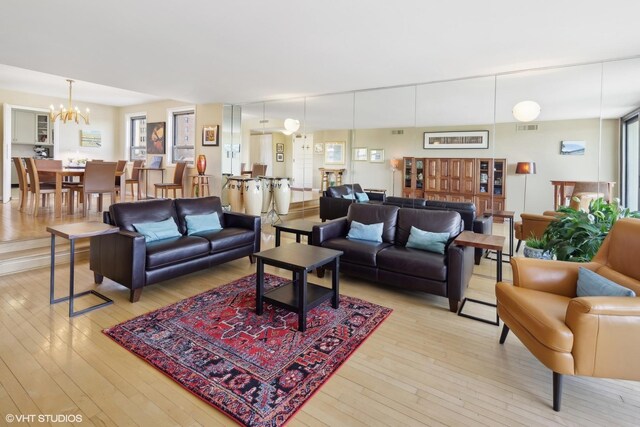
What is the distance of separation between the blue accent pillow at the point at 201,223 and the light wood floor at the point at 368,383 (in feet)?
4.22

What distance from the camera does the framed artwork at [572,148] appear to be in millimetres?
4461

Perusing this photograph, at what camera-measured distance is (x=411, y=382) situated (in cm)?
206

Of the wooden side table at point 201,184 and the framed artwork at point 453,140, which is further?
the wooden side table at point 201,184

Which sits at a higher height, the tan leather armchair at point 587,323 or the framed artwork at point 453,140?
the framed artwork at point 453,140

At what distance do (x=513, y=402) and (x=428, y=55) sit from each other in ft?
11.7

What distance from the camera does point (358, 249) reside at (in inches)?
142

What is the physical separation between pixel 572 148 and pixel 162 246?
17.4 ft

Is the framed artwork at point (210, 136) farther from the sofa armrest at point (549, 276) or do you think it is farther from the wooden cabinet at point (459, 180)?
the sofa armrest at point (549, 276)

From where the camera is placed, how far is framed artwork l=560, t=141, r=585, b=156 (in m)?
4.46

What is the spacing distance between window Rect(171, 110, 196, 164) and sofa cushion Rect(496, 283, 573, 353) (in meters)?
7.75

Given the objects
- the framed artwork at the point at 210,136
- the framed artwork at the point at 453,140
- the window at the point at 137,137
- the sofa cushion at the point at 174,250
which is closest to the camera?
the sofa cushion at the point at 174,250

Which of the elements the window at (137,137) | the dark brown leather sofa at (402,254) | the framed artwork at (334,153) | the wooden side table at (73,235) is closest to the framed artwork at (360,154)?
the framed artwork at (334,153)

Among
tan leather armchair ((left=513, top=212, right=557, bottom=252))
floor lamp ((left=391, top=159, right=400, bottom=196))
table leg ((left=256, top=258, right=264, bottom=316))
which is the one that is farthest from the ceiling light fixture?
table leg ((left=256, top=258, right=264, bottom=316))

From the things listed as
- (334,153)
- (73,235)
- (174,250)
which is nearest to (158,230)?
(174,250)
